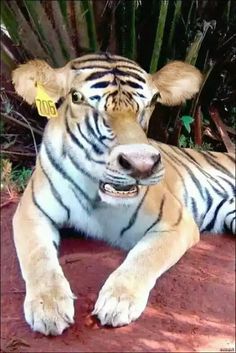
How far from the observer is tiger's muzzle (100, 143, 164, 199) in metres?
1.06

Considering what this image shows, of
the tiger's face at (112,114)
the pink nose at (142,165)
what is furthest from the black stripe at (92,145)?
the pink nose at (142,165)

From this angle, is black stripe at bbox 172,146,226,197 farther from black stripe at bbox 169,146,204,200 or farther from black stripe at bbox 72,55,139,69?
black stripe at bbox 72,55,139,69

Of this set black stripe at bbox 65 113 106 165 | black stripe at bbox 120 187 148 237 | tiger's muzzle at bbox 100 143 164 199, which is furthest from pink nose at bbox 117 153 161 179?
black stripe at bbox 120 187 148 237

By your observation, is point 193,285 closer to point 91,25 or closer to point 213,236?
point 213,236

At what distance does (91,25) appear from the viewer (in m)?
1.07

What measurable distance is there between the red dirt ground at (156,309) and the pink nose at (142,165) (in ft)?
0.49

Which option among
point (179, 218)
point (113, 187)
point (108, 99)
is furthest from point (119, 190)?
point (179, 218)

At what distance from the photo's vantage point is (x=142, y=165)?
1.05 m

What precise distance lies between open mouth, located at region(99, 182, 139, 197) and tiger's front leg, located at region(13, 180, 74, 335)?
117 millimetres

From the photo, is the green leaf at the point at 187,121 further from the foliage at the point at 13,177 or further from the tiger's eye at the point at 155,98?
the foliage at the point at 13,177

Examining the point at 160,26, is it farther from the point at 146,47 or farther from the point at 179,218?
the point at 179,218

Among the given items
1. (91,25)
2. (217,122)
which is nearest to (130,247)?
(217,122)

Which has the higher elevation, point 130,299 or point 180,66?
point 180,66

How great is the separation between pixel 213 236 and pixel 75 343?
285 millimetres
